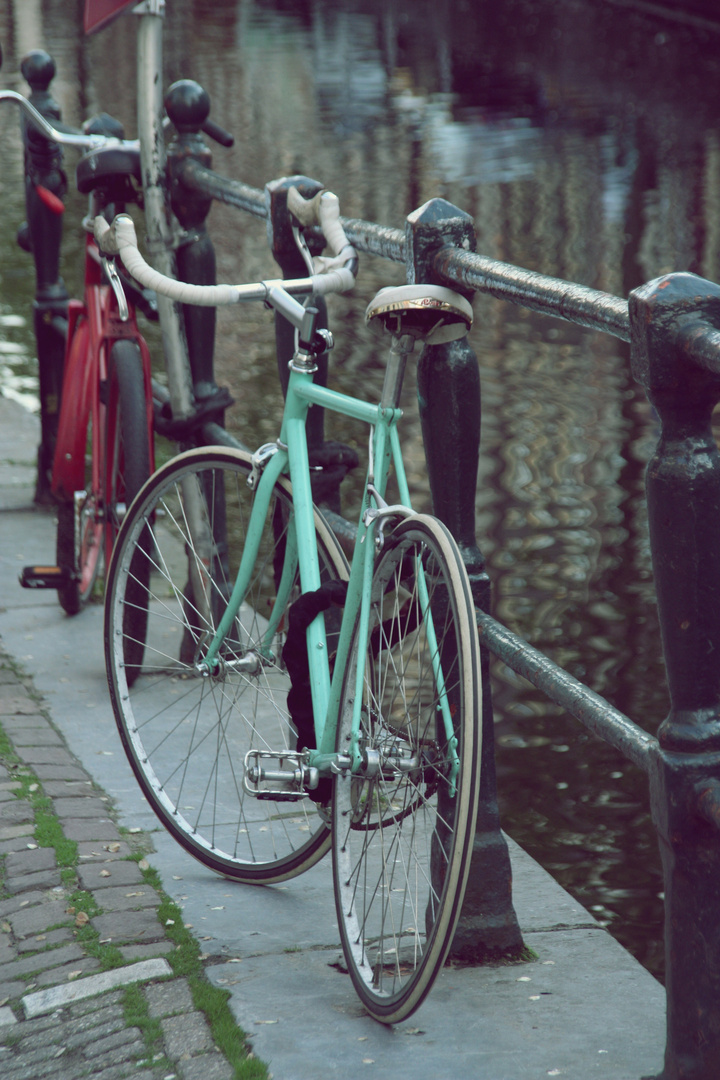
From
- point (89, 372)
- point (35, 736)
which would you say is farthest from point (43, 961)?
point (89, 372)

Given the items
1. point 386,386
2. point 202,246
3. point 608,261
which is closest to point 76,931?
point 386,386

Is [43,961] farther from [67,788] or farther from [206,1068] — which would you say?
[67,788]

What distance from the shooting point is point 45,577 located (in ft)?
14.0

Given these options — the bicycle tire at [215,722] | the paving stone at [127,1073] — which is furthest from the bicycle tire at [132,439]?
the paving stone at [127,1073]

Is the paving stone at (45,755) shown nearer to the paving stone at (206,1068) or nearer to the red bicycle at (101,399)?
the red bicycle at (101,399)

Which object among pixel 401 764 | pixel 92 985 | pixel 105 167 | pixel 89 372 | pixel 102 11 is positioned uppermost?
pixel 102 11

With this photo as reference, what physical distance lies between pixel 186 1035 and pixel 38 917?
1.75 feet

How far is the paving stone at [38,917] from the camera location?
8.85 ft

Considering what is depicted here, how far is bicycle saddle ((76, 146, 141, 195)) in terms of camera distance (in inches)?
151

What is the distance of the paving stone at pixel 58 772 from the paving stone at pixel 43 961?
79 centimetres

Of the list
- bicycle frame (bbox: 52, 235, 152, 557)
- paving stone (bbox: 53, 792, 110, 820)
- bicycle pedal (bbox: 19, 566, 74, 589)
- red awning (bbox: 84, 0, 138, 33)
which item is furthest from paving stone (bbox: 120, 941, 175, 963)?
red awning (bbox: 84, 0, 138, 33)

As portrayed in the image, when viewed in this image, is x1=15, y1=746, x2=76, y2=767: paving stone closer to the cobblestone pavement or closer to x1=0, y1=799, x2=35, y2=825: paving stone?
the cobblestone pavement

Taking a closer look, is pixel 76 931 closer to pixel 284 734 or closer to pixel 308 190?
pixel 284 734

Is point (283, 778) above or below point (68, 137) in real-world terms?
below
